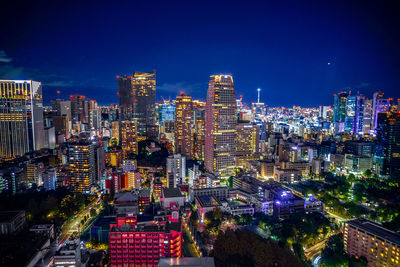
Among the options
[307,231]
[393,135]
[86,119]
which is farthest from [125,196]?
[86,119]

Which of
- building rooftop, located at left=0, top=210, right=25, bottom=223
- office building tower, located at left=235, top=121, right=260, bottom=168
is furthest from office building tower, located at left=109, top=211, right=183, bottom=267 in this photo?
office building tower, located at left=235, top=121, right=260, bottom=168

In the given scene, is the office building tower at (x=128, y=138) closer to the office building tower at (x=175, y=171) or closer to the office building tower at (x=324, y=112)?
the office building tower at (x=175, y=171)

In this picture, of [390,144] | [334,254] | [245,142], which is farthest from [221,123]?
[334,254]

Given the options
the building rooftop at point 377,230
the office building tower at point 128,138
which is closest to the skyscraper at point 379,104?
the building rooftop at point 377,230

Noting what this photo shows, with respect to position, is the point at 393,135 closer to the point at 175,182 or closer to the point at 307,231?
the point at 307,231

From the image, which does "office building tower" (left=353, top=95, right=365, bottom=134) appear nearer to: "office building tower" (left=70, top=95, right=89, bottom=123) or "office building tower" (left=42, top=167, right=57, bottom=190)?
"office building tower" (left=42, top=167, right=57, bottom=190)

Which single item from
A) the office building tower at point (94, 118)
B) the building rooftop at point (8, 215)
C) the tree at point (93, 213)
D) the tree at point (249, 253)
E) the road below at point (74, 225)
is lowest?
the road below at point (74, 225)
